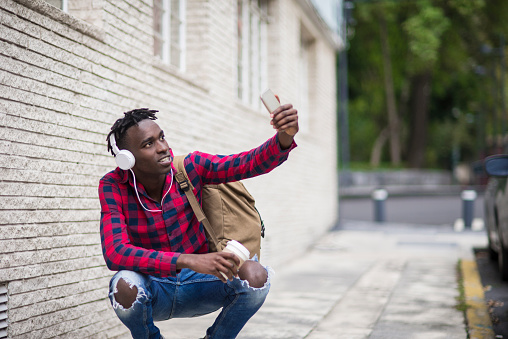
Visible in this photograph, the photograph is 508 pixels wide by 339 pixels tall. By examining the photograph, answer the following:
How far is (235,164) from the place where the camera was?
132 inches

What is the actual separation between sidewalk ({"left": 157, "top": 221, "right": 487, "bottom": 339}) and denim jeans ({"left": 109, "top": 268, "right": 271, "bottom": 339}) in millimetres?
1582

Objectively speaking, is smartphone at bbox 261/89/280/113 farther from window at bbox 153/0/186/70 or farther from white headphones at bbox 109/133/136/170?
window at bbox 153/0/186/70

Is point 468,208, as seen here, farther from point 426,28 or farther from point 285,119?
point 285,119

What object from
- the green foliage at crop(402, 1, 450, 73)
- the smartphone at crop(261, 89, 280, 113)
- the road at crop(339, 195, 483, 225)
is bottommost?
the road at crop(339, 195, 483, 225)

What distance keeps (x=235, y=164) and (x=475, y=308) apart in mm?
3570

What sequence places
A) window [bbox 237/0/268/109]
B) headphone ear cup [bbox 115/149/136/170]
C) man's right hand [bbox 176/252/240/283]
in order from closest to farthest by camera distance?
Result: man's right hand [bbox 176/252/240/283] < headphone ear cup [bbox 115/149/136/170] < window [bbox 237/0/268/109]

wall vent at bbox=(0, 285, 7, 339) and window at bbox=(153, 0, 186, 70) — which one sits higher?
window at bbox=(153, 0, 186, 70)

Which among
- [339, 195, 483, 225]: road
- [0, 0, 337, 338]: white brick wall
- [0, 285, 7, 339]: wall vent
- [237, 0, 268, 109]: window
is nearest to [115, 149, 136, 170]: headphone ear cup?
[0, 0, 337, 338]: white brick wall

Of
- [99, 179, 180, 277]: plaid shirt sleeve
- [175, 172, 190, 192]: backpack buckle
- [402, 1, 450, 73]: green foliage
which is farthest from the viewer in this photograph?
[402, 1, 450, 73]: green foliage

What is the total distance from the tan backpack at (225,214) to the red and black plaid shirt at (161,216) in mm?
48

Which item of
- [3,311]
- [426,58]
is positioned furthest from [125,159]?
[426,58]

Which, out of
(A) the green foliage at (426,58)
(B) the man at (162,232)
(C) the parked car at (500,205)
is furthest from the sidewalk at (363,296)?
(A) the green foliage at (426,58)

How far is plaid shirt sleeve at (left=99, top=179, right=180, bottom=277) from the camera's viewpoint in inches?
117

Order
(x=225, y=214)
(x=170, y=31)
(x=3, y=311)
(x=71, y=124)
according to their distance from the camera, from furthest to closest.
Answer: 1. (x=170, y=31)
2. (x=71, y=124)
3. (x=3, y=311)
4. (x=225, y=214)
